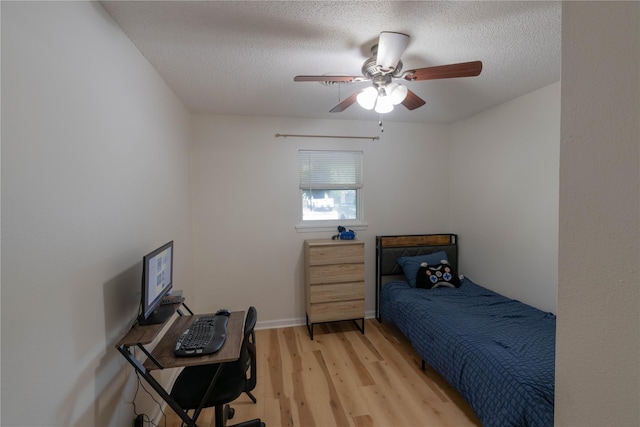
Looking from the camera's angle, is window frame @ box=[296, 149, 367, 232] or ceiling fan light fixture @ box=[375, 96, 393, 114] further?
window frame @ box=[296, 149, 367, 232]

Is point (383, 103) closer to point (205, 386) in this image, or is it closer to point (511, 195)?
point (511, 195)

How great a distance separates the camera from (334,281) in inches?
119

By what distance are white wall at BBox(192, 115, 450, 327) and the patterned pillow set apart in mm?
614

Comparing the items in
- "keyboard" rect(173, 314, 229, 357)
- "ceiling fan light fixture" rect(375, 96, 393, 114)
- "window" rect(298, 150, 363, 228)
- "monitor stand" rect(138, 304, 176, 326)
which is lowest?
"keyboard" rect(173, 314, 229, 357)

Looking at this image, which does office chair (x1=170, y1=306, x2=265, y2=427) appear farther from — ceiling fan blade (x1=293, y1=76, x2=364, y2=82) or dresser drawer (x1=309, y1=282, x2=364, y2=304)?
ceiling fan blade (x1=293, y1=76, x2=364, y2=82)

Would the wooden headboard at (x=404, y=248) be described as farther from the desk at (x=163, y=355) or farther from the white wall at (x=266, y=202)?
the desk at (x=163, y=355)

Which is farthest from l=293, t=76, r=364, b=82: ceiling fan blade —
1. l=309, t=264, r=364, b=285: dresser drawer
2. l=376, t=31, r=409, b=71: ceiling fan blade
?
l=309, t=264, r=364, b=285: dresser drawer

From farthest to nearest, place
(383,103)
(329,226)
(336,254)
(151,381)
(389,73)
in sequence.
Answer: (329,226) → (336,254) → (383,103) → (389,73) → (151,381)

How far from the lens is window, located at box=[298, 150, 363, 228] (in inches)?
132

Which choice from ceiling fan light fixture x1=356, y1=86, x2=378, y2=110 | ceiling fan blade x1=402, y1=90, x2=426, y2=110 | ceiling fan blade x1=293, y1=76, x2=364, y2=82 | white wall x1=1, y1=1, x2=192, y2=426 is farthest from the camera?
ceiling fan blade x1=402, y1=90, x2=426, y2=110

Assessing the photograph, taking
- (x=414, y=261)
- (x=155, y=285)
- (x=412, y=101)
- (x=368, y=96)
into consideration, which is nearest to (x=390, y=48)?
(x=368, y=96)

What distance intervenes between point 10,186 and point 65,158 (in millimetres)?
267

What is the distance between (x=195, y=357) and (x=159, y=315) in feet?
1.17

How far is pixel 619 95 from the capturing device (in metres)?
0.48
